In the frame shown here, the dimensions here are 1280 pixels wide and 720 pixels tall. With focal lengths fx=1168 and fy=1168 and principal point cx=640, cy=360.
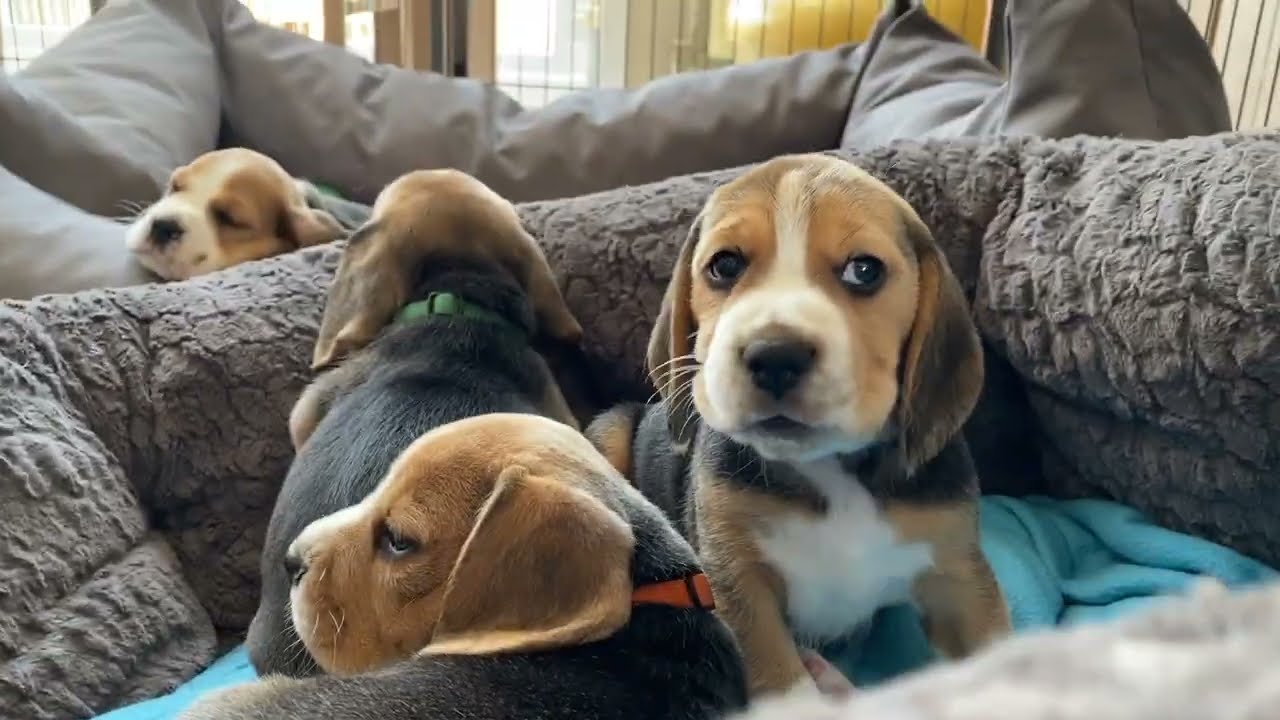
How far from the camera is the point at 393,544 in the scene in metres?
1.33

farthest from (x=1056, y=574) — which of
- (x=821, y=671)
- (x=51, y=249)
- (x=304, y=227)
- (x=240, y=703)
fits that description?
(x=51, y=249)

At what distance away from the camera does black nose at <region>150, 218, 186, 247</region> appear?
2500 mm

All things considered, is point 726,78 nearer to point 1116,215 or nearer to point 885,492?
point 1116,215

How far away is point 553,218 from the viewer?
234 cm

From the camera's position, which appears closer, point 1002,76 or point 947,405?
point 947,405

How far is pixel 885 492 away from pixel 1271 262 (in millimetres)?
629

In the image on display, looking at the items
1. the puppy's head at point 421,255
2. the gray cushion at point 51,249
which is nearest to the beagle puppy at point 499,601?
the puppy's head at point 421,255

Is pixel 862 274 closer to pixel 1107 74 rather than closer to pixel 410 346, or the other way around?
pixel 410 346

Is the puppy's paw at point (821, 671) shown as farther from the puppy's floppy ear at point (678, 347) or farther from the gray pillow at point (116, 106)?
the gray pillow at point (116, 106)

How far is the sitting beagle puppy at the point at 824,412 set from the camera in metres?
1.41

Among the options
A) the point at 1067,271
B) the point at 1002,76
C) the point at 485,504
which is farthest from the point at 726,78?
the point at 485,504

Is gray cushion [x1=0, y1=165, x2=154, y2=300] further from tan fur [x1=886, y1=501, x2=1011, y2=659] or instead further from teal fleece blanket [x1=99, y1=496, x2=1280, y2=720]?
tan fur [x1=886, y1=501, x2=1011, y2=659]

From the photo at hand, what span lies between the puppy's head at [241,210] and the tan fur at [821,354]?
135 centimetres

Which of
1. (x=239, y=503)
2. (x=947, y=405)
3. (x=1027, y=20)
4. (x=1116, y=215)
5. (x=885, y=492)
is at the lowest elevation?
(x=239, y=503)
